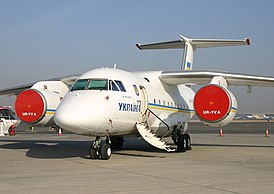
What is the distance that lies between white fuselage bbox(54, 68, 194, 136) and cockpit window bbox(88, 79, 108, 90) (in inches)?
2.7

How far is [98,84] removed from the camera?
12.4 metres

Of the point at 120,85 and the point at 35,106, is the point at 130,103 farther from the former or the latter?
the point at 35,106

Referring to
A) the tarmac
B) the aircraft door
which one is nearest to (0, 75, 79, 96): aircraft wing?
the aircraft door

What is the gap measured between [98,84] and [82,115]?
1.65 metres

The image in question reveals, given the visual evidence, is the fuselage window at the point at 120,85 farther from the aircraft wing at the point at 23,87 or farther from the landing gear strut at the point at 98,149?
the aircraft wing at the point at 23,87

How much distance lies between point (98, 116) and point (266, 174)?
15.6 ft

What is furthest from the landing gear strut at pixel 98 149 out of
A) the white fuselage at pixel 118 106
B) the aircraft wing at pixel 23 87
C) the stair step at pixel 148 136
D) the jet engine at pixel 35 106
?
the aircraft wing at pixel 23 87

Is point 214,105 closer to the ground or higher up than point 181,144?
higher up

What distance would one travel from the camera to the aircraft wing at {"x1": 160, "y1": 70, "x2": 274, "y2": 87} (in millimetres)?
15312

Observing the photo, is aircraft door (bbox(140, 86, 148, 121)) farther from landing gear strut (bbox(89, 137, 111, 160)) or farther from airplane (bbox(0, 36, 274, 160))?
landing gear strut (bbox(89, 137, 111, 160))

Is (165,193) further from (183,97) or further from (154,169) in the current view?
(183,97)

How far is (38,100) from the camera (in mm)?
14656

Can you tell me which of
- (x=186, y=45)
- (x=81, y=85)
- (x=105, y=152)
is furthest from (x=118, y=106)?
(x=186, y=45)

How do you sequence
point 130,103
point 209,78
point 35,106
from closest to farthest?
point 130,103 < point 35,106 < point 209,78
